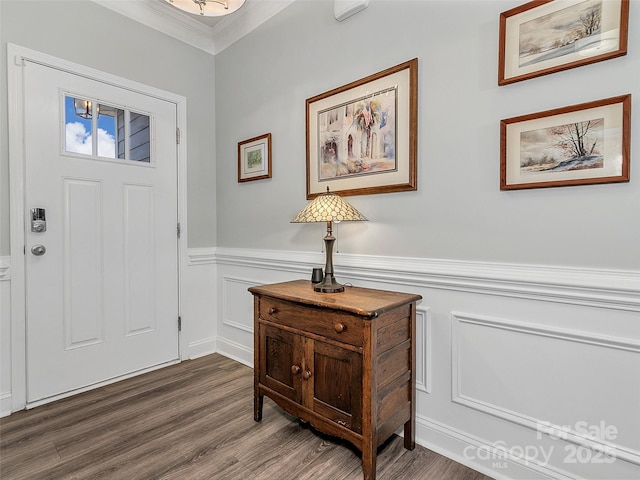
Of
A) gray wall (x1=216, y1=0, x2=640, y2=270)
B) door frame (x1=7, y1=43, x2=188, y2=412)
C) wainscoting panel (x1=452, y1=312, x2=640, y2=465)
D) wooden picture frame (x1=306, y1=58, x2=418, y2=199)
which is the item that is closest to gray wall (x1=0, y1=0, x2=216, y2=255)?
door frame (x1=7, y1=43, x2=188, y2=412)

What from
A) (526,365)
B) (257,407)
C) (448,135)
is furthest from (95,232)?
(526,365)

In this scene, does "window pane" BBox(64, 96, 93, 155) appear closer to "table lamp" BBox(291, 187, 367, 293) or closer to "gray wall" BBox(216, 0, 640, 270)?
"gray wall" BBox(216, 0, 640, 270)

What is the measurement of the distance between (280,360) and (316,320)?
1.24 ft

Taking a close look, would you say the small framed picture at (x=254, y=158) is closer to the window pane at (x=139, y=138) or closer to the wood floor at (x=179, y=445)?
the window pane at (x=139, y=138)

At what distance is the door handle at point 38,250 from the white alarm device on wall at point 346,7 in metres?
2.27

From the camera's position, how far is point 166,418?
190 centimetres

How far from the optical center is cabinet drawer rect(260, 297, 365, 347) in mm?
1387

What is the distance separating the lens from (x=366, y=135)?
1872 mm

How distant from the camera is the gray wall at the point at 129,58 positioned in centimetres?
194

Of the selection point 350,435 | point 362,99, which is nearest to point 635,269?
point 350,435

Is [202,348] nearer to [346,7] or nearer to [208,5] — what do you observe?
[208,5]

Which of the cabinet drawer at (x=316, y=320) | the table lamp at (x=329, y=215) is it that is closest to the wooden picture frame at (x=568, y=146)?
the table lamp at (x=329, y=215)

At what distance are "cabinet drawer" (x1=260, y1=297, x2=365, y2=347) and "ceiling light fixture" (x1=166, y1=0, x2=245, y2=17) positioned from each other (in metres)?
1.59

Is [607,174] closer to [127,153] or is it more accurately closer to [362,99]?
[362,99]
